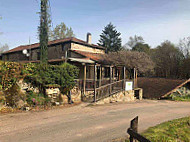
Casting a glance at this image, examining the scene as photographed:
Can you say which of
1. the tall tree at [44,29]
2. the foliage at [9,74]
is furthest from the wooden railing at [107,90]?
the tall tree at [44,29]

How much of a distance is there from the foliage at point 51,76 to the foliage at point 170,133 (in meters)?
6.38

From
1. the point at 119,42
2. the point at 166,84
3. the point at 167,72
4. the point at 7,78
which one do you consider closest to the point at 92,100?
the point at 7,78

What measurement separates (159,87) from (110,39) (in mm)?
21598

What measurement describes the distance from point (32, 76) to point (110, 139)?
6186 millimetres

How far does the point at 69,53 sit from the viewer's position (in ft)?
64.1

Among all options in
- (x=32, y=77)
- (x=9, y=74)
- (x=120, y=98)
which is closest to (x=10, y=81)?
(x=9, y=74)

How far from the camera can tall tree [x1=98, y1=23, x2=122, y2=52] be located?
3568 cm

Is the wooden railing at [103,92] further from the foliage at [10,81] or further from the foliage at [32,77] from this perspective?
the foliage at [10,81]

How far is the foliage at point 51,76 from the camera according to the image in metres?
8.88

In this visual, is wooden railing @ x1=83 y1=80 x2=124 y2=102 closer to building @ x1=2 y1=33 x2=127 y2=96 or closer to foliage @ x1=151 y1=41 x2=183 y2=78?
building @ x1=2 y1=33 x2=127 y2=96

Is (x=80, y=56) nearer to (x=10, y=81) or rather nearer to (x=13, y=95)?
(x=10, y=81)

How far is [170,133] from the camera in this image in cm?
546

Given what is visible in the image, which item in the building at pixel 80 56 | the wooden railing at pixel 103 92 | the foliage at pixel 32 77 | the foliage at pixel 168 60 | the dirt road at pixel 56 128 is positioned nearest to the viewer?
the dirt road at pixel 56 128

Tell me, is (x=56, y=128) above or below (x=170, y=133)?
above
